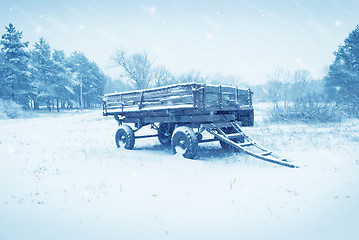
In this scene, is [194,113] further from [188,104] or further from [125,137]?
[125,137]

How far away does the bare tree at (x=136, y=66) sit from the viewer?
43.2 metres

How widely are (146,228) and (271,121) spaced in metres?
16.5

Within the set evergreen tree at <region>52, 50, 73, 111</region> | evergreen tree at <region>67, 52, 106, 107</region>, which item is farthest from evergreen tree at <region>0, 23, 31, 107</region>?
evergreen tree at <region>67, 52, 106, 107</region>

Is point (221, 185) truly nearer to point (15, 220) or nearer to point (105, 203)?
point (105, 203)

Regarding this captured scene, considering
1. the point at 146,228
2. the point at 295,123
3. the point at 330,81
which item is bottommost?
the point at 146,228

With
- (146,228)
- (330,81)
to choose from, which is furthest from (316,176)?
(330,81)

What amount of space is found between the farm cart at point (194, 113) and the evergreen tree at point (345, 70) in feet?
78.4

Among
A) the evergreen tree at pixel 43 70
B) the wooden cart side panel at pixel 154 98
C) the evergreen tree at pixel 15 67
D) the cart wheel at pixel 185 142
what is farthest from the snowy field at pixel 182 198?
the evergreen tree at pixel 43 70

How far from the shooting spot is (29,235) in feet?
11.5

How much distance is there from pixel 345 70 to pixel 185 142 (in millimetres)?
30027

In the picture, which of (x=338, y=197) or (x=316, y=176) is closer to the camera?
(x=338, y=197)

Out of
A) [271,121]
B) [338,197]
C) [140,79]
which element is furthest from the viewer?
[140,79]

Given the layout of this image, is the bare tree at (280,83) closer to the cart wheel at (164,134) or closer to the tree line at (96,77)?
the tree line at (96,77)

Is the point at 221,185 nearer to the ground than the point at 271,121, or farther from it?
nearer to the ground
